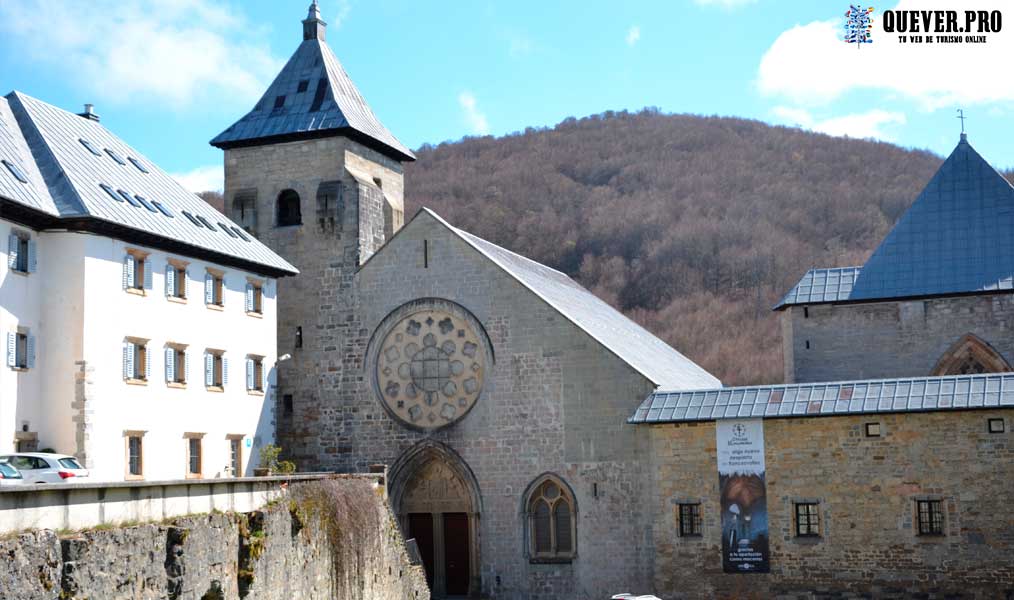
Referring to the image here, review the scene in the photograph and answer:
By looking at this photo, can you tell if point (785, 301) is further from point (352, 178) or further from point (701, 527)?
point (352, 178)

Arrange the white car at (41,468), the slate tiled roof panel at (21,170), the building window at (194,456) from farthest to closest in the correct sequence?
the building window at (194,456), the slate tiled roof panel at (21,170), the white car at (41,468)

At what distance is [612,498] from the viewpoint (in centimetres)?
3434

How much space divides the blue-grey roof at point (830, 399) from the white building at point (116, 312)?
11105mm

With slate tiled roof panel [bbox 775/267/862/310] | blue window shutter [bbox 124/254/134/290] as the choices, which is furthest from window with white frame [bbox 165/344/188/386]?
slate tiled roof panel [bbox 775/267/862/310]

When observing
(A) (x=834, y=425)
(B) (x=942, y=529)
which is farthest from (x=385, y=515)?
(B) (x=942, y=529)

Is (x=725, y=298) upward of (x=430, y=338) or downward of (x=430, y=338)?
upward

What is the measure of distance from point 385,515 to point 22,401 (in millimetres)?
8737

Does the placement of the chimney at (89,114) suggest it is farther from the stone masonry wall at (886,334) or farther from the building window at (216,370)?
the stone masonry wall at (886,334)

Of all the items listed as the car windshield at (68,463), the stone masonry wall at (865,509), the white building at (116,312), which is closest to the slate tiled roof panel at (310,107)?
the white building at (116,312)

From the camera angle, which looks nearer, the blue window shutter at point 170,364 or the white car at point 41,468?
the white car at point 41,468

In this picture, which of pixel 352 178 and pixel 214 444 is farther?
pixel 352 178

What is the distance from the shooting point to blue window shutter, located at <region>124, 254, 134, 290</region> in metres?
30.8

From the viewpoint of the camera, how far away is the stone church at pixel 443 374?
114 feet

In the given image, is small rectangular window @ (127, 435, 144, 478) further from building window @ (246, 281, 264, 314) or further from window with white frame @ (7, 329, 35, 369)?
Result: building window @ (246, 281, 264, 314)
